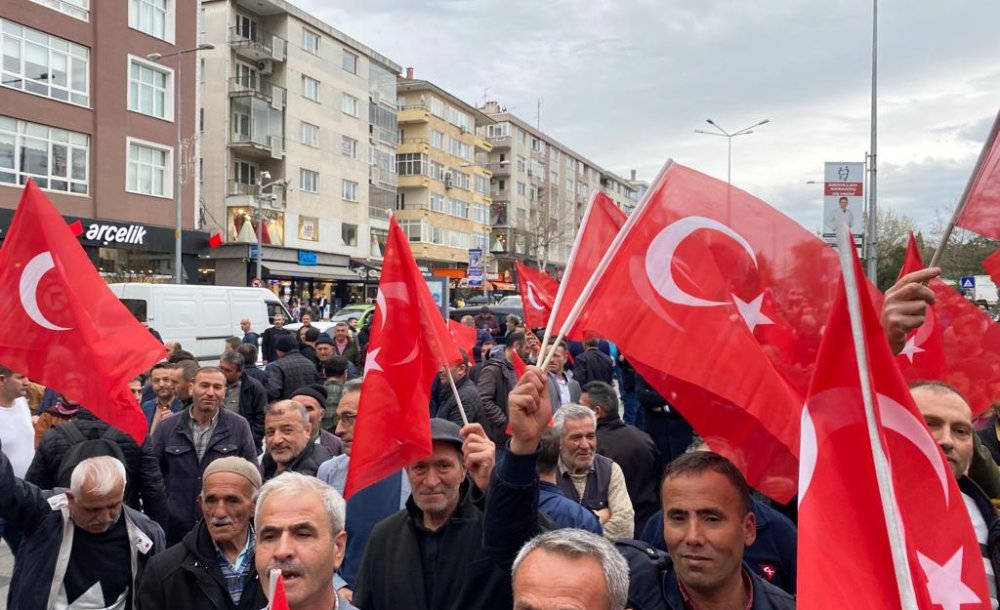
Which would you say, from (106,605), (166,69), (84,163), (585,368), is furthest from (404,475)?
(166,69)

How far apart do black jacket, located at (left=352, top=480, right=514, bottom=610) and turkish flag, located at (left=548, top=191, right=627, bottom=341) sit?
88cm

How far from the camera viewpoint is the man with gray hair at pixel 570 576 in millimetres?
2084

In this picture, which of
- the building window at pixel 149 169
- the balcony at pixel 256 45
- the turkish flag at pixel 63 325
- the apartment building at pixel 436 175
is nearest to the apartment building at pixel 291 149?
the balcony at pixel 256 45

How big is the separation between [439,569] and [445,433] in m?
0.62

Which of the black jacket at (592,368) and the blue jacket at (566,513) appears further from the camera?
the black jacket at (592,368)

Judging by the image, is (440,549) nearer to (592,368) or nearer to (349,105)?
(592,368)

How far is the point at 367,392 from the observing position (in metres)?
3.99

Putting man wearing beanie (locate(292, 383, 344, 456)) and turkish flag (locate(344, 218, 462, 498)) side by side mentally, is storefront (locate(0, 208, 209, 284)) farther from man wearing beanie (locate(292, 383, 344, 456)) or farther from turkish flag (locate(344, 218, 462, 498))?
turkish flag (locate(344, 218, 462, 498))

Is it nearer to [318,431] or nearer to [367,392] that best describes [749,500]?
[367,392]

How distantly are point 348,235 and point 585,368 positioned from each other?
3839 cm

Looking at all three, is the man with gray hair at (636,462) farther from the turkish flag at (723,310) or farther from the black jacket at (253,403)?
the black jacket at (253,403)

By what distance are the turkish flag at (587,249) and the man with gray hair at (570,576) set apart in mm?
1095

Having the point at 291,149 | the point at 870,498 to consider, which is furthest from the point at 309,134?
the point at 870,498

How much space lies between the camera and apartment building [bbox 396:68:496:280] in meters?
57.5
